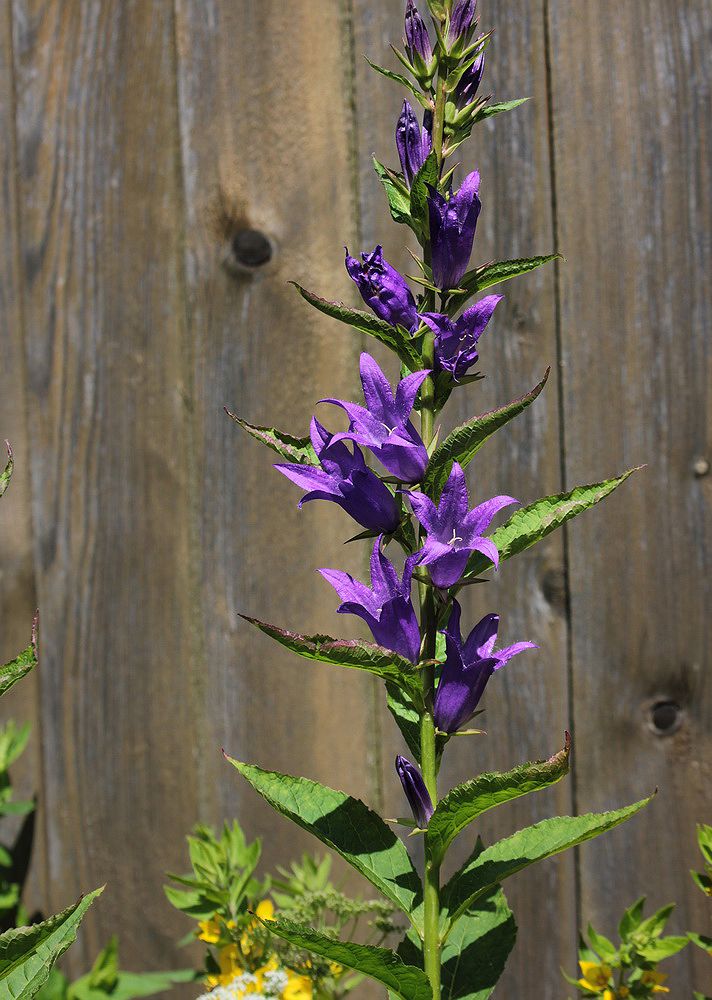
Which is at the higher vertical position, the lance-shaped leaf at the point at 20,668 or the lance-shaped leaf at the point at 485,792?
the lance-shaped leaf at the point at 20,668

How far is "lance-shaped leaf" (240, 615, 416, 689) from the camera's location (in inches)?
21.8

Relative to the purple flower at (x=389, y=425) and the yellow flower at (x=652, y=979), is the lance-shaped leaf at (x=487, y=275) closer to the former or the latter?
the purple flower at (x=389, y=425)

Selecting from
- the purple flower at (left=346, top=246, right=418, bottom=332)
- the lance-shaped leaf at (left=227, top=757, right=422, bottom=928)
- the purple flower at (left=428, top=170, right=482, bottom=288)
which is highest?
the purple flower at (left=428, top=170, right=482, bottom=288)

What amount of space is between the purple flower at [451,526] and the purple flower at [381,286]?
0.12 meters

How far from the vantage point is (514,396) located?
1325 millimetres

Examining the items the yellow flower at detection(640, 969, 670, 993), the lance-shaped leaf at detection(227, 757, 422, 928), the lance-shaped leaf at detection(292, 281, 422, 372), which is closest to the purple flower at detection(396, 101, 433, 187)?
the lance-shaped leaf at detection(292, 281, 422, 372)

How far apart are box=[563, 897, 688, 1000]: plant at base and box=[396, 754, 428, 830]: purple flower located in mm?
367

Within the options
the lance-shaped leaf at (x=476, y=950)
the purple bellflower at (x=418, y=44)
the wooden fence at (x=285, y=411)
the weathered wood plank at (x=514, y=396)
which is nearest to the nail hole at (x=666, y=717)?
the wooden fence at (x=285, y=411)

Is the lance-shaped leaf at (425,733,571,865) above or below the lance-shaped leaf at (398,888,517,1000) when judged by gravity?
above

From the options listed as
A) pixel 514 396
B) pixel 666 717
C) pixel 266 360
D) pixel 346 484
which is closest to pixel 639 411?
pixel 514 396

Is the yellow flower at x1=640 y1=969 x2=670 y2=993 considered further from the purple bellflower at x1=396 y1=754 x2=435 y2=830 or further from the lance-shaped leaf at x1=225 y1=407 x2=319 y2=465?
the lance-shaped leaf at x1=225 y1=407 x2=319 y2=465

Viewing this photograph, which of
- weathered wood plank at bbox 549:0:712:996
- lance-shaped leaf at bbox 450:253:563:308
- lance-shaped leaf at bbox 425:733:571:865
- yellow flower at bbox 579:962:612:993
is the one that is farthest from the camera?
weathered wood plank at bbox 549:0:712:996

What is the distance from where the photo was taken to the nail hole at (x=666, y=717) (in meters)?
1.34

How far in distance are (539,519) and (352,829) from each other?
0.26 meters
